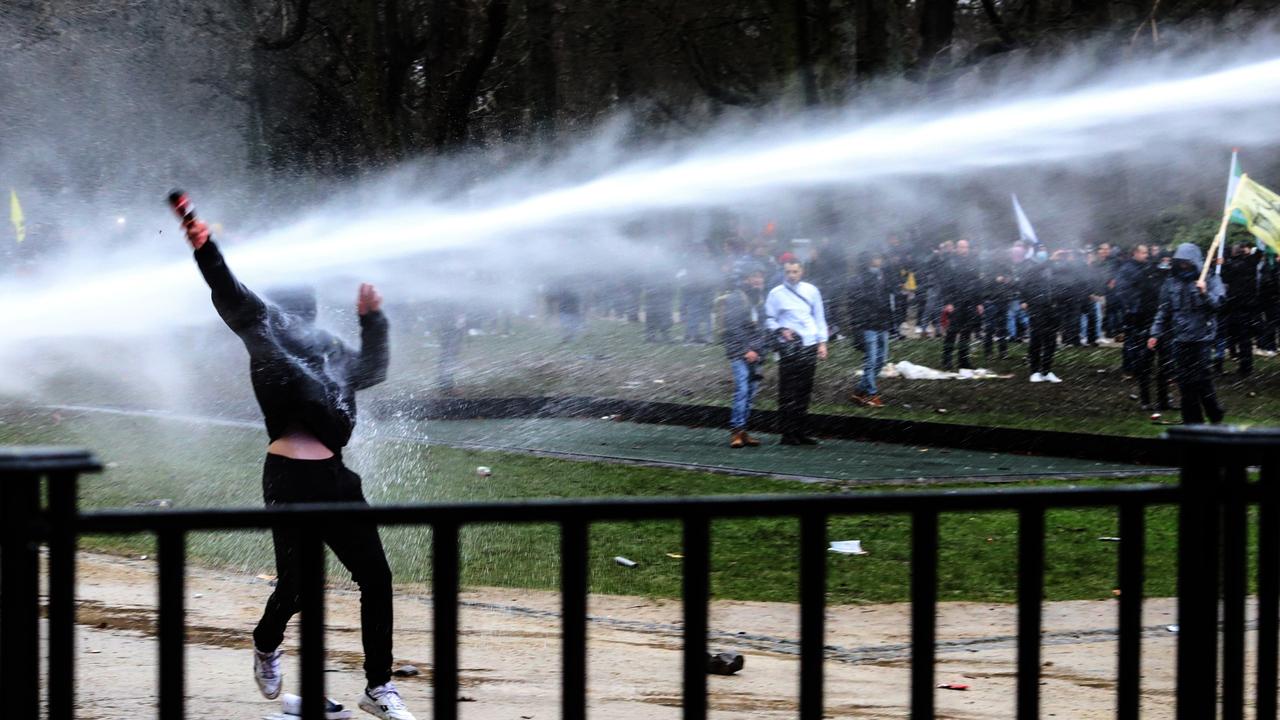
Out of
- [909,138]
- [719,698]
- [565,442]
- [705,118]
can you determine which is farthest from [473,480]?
[705,118]

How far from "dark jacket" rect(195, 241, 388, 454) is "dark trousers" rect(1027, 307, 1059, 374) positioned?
648 inches

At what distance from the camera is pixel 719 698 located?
5418 millimetres

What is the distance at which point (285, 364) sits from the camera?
5.31 m

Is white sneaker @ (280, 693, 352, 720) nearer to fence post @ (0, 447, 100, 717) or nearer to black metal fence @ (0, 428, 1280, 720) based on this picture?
black metal fence @ (0, 428, 1280, 720)

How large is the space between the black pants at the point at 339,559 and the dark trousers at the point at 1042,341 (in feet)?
54.1

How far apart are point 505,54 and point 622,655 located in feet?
51.9

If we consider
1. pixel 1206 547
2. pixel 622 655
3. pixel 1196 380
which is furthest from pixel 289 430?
pixel 1196 380

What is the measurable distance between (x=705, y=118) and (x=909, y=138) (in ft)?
37.7

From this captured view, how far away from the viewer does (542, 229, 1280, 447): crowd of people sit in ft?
46.2

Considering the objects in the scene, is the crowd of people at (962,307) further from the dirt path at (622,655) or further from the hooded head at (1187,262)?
the dirt path at (622,655)

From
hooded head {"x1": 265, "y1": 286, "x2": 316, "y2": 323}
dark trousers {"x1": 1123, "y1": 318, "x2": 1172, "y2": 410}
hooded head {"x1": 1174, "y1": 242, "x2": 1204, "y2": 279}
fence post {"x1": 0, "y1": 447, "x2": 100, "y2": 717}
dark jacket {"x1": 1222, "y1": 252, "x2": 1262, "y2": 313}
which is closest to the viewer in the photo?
fence post {"x1": 0, "y1": 447, "x2": 100, "y2": 717}

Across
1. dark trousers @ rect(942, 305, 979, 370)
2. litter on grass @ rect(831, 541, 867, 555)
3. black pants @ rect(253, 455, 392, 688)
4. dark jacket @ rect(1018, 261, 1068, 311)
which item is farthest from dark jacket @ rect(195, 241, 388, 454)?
dark jacket @ rect(1018, 261, 1068, 311)

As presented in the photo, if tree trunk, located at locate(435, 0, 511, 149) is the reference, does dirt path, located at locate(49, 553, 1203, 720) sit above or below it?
below

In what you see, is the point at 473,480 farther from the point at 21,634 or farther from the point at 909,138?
the point at 21,634
